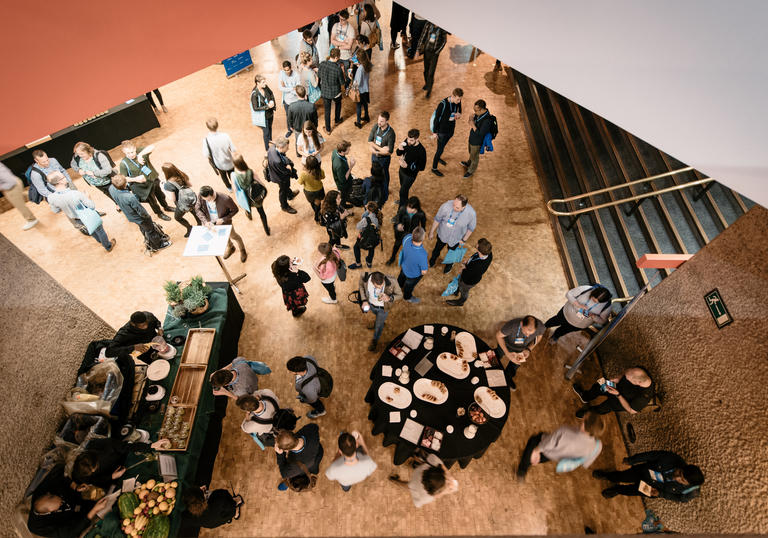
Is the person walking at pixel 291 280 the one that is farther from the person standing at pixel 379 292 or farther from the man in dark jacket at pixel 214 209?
the man in dark jacket at pixel 214 209

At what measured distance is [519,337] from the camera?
4.62 meters

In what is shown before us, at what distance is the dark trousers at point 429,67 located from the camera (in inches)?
345

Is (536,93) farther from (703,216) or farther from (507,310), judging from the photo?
(507,310)

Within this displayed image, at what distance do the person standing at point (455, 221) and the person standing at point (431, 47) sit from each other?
491 centimetres

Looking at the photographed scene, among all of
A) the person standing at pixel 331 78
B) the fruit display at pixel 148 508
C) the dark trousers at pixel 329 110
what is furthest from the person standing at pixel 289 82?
the fruit display at pixel 148 508

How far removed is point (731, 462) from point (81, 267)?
915 centimetres

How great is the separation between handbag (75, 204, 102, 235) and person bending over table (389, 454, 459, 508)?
6106 millimetres

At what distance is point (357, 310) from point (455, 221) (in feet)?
6.72

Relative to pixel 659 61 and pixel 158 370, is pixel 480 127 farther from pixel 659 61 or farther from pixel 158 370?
pixel 158 370

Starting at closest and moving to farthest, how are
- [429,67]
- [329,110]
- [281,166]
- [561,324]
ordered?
1. [561,324]
2. [281,166]
3. [329,110]
4. [429,67]

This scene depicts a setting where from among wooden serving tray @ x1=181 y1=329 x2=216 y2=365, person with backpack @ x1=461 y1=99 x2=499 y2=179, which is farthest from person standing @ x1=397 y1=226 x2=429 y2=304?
person with backpack @ x1=461 y1=99 x2=499 y2=179

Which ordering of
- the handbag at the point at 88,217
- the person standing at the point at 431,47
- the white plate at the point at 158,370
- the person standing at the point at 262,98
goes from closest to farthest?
the white plate at the point at 158,370, the handbag at the point at 88,217, the person standing at the point at 262,98, the person standing at the point at 431,47

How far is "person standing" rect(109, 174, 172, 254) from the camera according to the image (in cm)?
588

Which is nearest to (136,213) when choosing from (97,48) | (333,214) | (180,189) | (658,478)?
(180,189)
